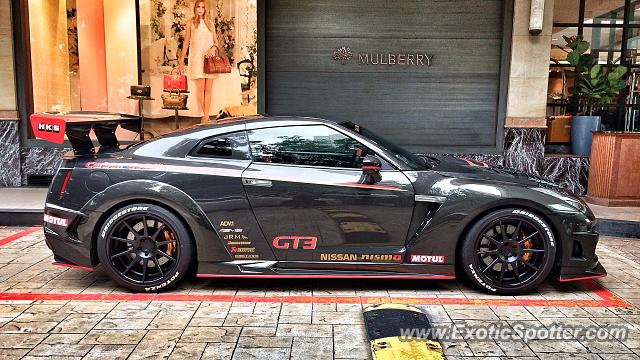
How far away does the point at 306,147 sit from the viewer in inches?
168

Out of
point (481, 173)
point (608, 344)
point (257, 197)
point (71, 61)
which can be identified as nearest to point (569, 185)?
point (481, 173)

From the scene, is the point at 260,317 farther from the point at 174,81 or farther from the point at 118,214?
the point at 174,81

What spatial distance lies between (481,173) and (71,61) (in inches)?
295

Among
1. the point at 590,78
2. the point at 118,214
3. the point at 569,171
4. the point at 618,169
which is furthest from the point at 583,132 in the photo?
the point at 118,214

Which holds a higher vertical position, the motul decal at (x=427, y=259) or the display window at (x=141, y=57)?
the display window at (x=141, y=57)

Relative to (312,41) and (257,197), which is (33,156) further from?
(257,197)

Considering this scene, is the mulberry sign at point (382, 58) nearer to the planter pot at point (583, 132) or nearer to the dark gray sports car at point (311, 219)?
the planter pot at point (583, 132)

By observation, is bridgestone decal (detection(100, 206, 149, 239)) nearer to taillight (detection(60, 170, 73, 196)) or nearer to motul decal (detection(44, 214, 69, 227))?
motul decal (detection(44, 214, 69, 227))

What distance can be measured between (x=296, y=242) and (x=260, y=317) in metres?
0.68

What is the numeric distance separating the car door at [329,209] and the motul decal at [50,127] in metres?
1.61

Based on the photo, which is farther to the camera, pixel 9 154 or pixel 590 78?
pixel 9 154

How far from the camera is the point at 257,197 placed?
4.11m

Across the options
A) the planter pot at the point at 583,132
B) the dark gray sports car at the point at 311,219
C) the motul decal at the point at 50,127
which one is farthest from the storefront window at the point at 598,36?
the motul decal at the point at 50,127

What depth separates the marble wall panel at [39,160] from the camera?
8352 mm
